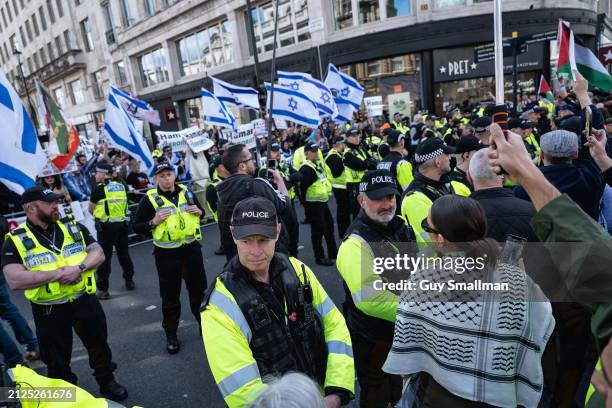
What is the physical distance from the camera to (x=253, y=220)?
1.97 m

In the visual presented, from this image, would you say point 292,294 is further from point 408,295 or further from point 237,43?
point 237,43

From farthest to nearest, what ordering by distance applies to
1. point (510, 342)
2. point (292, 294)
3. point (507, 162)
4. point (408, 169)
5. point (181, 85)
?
point (181, 85) < point (408, 169) < point (292, 294) < point (510, 342) < point (507, 162)

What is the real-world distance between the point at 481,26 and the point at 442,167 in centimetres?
1764

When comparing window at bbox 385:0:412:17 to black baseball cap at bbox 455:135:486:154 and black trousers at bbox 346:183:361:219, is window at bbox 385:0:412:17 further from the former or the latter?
black baseball cap at bbox 455:135:486:154

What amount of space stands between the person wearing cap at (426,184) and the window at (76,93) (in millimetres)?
43423

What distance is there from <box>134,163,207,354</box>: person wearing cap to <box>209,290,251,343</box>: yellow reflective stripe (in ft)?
8.80

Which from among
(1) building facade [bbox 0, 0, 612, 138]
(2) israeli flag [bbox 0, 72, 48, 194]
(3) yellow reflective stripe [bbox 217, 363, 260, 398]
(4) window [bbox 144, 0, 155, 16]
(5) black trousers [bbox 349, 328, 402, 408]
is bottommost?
(5) black trousers [bbox 349, 328, 402, 408]

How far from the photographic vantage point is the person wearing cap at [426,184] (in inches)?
130

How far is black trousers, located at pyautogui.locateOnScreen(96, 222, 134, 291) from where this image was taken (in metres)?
6.04

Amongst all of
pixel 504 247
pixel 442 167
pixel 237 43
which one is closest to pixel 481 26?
pixel 237 43

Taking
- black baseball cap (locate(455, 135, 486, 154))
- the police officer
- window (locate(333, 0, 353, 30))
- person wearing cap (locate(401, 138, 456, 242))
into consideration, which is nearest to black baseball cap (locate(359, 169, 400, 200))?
person wearing cap (locate(401, 138, 456, 242))

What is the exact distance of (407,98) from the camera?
1856 cm

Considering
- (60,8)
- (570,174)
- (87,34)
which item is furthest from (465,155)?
(60,8)

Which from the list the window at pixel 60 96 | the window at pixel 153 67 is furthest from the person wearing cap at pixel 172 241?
the window at pixel 60 96
